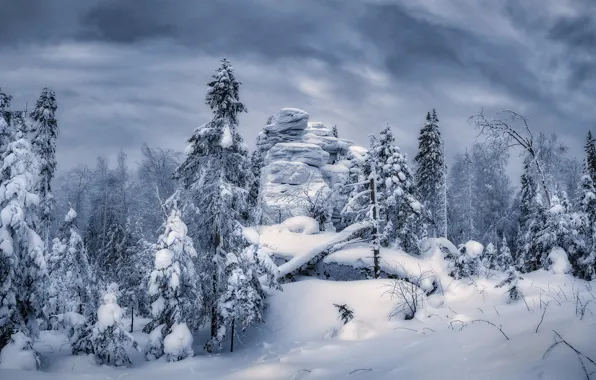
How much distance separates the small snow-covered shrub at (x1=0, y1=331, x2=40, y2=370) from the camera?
9227 mm

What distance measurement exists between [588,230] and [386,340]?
51.2ft

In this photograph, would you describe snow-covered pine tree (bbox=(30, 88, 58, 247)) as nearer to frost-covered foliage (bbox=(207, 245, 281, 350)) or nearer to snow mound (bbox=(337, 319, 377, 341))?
frost-covered foliage (bbox=(207, 245, 281, 350))

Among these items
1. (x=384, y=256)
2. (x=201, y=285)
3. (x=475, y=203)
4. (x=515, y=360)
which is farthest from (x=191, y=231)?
(x=475, y=203)

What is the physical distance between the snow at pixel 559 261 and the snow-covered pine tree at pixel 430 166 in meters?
14.4

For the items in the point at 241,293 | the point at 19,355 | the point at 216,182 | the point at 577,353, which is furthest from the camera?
the point at 216,182

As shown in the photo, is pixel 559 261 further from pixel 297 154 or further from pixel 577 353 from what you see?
pixel 297 154

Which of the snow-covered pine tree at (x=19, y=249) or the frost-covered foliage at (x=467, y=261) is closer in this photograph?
the snow-covered pine tree at (x=19, y=249)

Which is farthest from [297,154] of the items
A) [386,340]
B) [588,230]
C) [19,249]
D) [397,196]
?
[386,340]

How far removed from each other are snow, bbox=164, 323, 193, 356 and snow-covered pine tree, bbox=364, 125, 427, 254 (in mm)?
13477

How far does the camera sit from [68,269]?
20.8m

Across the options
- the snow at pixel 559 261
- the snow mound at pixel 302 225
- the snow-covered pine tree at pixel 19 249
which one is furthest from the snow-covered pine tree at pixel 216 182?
the snow at pixel 559 261

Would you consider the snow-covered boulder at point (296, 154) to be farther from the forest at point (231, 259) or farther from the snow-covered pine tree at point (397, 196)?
the snow-covered pine tree at point (397, 196)

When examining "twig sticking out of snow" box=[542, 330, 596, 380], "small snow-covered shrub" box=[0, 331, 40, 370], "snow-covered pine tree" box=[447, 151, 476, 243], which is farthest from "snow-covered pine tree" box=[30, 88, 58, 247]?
"snow-covered pine tree" box=[447, 151, 476, 243]

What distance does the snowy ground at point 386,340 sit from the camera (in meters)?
4.10
